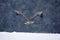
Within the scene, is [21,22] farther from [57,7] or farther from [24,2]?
[57,7]

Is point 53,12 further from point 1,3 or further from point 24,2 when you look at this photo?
point 1,3

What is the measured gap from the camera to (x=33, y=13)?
1.61m

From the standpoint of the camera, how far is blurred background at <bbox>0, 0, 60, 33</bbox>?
1.62 meters

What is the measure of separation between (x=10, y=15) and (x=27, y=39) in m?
0.44

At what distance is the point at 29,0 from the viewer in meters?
1.64

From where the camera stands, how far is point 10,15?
1647 millimetres

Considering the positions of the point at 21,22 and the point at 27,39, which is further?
the point at 21,22

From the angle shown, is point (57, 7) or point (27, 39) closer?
point (27, 39)

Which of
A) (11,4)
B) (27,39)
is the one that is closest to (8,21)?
(11,4)

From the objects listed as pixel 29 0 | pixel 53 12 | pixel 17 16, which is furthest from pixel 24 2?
pixel 53 12

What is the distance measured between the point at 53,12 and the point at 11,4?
0.43m

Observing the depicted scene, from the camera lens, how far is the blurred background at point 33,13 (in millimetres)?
1624

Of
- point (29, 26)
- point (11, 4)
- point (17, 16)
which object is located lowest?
point (29, 26)

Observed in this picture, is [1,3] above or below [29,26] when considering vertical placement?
above
